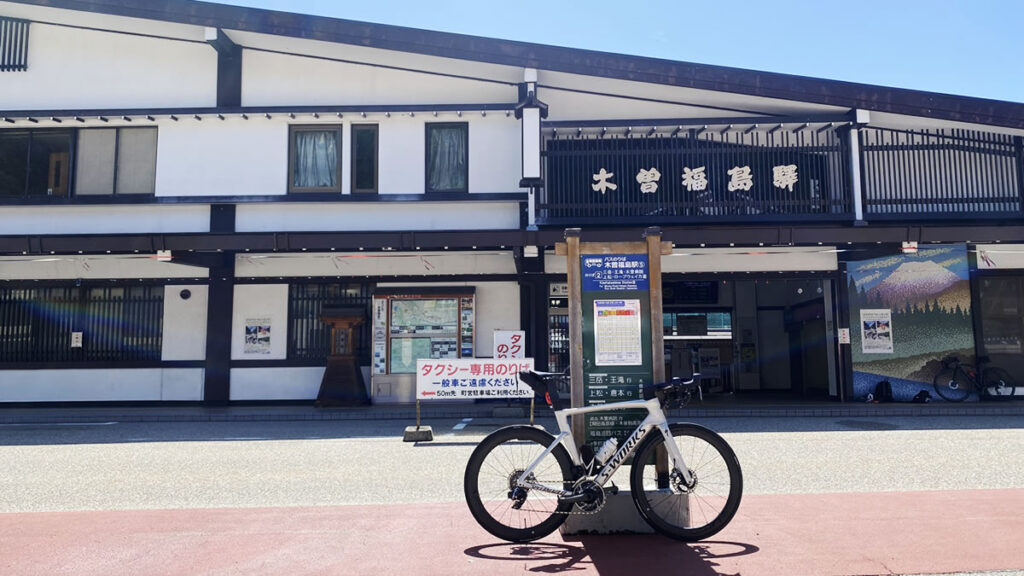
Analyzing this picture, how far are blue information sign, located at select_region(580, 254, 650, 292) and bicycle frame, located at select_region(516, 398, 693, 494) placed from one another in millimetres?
916

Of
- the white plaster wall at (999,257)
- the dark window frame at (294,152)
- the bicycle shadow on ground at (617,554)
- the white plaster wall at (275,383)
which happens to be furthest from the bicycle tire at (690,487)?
the white plaster wall at (999,257)

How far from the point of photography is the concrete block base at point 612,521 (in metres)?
4.93

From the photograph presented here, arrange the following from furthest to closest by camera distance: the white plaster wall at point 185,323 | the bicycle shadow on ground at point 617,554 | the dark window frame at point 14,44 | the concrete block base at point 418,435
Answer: the white plaster wall at point 185,323 → the dark window frame at point 14,44 → the concrete block base at point 418,435 → the bicycle shadow on ground at point 617,554

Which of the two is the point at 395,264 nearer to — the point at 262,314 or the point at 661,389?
the point at 262,314

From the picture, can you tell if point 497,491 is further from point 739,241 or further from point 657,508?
point 739,241

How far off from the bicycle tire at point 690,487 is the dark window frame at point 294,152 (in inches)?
422

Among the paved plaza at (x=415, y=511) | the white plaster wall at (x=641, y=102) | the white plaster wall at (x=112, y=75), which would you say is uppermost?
the white plaster wall at (x=112, y=75)

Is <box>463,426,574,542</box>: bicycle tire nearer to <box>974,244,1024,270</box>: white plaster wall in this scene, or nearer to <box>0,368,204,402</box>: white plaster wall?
<box>0,368,204,402</box>: white plaster wall

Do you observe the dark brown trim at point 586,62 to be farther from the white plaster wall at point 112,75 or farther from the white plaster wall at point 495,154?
the white plaster wall at point 495,154

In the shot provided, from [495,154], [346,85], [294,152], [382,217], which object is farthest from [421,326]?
[346,85]

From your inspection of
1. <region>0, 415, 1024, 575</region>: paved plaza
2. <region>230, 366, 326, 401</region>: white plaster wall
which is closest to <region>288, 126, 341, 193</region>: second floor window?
<region>230, 366, 326, 401</region>: white plaster wall

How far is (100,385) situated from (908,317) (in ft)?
54.2

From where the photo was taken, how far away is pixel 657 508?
4848 mm

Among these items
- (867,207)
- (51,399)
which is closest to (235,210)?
(51,399)
